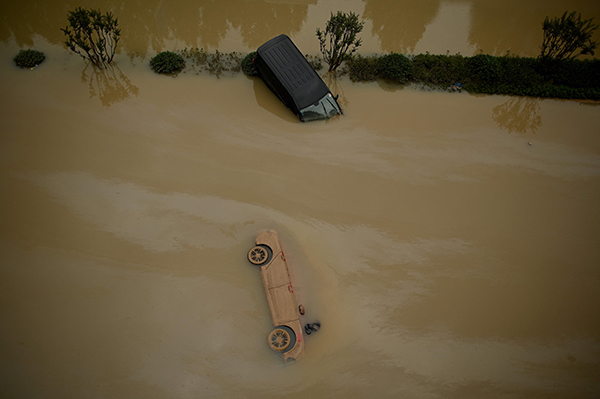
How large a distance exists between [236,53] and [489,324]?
9622 mm

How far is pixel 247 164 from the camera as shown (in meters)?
8.62

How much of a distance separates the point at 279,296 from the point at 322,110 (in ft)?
16.0

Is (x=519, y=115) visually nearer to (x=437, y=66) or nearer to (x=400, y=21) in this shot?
(x=437, y=66)

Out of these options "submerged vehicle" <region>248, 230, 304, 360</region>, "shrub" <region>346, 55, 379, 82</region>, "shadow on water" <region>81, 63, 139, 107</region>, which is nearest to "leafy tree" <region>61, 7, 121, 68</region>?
"shadow on water" <region>81, 63, 139, 107</region>

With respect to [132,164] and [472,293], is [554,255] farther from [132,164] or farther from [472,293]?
[132,164]

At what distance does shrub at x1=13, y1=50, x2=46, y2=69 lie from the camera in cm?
941

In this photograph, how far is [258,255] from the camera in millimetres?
7359

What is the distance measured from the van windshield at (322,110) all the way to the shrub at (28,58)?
7.56m

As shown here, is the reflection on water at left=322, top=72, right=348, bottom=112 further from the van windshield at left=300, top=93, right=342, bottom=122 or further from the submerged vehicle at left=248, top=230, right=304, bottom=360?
the submerged vehicle at left=248, top=230, right=304, bottom=360

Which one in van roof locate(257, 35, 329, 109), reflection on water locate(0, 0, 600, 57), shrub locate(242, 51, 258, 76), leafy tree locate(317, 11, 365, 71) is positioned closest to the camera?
van roof locate(257, 35, 329, 109)

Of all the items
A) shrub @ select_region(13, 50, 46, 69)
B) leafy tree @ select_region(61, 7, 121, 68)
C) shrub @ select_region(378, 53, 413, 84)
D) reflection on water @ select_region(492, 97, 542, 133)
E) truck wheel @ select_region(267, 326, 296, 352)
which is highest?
leafy tree @ select_region(61, 7, 121, 68)

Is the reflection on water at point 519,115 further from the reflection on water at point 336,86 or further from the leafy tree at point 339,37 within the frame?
the leafy tree at point 339,37

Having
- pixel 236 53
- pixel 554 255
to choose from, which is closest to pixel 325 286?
pixel 554 255

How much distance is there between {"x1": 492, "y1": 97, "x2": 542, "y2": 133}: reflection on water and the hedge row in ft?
0.89
